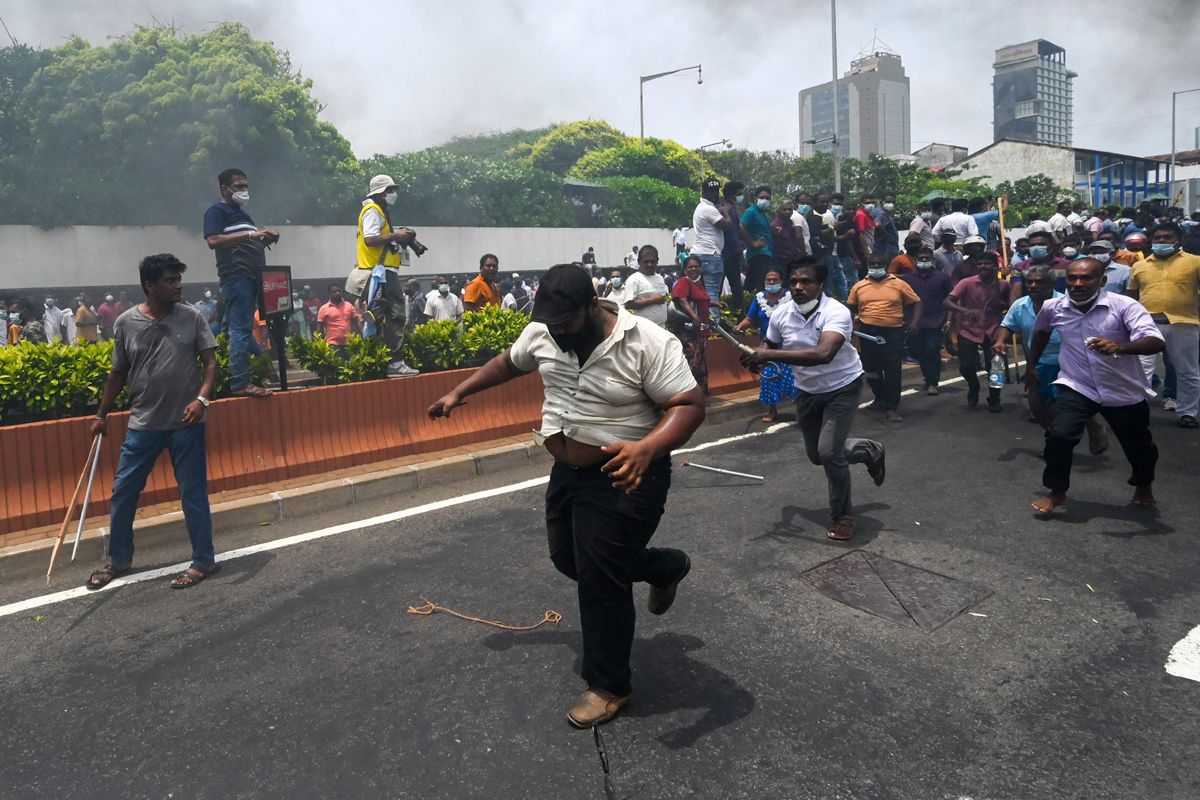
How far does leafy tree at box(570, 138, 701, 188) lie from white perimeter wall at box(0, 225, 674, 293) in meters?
12.7

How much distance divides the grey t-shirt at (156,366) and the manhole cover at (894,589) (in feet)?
12.5

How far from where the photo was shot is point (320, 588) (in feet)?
16.3

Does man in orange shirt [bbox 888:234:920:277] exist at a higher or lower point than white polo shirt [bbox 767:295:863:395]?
higher

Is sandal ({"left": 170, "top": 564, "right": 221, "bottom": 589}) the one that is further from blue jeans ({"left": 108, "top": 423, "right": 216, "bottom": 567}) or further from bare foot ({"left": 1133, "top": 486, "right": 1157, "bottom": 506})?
bare foot ({"left": 1133, "top": 486, "right": 1157, "bottom": 506})

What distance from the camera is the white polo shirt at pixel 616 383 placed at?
3406 millimetres

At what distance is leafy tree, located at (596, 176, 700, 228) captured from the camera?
39656mm

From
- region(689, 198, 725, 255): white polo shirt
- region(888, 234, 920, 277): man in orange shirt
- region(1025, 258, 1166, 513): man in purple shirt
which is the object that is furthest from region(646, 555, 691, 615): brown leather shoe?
region(888, 234, 920, 277): man in orange shirt

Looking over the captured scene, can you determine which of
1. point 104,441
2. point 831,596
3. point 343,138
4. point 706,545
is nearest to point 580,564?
point 831,596

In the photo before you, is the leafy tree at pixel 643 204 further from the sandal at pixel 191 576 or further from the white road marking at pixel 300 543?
the sandal at pixel 191 576

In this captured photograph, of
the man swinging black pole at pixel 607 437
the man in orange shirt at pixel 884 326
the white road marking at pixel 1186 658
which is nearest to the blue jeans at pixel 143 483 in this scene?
the man swinging black pole at pixel 607 437

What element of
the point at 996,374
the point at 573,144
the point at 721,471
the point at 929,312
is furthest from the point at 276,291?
the point at 573,144

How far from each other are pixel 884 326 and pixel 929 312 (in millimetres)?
1360

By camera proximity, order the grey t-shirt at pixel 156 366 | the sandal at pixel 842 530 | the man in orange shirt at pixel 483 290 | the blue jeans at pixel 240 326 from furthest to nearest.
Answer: the man in orange shirt at pixel 483 290, the blue jeans at pixel 240 326, the sandal at pixel 842 530, the grey t-shirt at pixel 156 366

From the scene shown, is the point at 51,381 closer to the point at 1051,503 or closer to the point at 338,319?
the point at 1051,503
